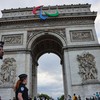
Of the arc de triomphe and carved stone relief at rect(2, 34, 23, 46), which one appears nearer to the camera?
the arc de triomphe

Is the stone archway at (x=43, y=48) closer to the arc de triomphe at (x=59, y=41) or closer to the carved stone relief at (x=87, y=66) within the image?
the arc de triomphe at (x=59, y=41)

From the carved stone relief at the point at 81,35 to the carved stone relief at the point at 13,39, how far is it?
668cm

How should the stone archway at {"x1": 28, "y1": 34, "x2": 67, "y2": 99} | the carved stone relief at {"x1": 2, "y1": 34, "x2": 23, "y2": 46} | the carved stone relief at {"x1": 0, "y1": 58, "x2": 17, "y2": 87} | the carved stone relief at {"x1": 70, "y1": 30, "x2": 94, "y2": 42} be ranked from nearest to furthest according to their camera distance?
the carved stone relief at {"x1": 0, "y1": 58, "x2": 17, "y2": 87}, the carved stone relief at {"x1": 70, "y1": 30, "x2": 94, "y2": 42}, the carved stone relief at {"x1": 2, "y1": 34, "x2": 23, "y2": 46}, the stone archway at {"x1": 28, "y1": 34, "x2": 67, "y2": 99}

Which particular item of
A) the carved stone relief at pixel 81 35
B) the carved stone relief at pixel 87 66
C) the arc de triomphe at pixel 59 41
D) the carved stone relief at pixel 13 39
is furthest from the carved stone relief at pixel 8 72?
the carved stone relief at pixel 81 35

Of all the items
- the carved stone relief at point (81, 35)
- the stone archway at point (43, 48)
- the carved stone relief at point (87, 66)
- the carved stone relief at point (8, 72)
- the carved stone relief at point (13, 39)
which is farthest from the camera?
the stone archway at point (43, 48)

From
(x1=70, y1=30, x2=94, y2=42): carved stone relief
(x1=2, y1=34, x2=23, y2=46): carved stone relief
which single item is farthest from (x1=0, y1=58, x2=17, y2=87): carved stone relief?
(x1=70, y1=30, x2=94, y2=42): carved stone relief

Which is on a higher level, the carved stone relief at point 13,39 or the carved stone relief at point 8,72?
the carved stone relief at point 13,39

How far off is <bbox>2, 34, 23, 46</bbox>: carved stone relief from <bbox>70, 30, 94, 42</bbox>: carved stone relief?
6679 mm

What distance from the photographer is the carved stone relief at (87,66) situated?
17859 mm

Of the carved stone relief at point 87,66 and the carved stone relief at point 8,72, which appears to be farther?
the carved stone relief at point 8,72

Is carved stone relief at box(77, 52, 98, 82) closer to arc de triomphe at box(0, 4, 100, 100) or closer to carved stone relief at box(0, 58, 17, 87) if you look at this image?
arc de triomphe at box(0, 4, 100, 100)

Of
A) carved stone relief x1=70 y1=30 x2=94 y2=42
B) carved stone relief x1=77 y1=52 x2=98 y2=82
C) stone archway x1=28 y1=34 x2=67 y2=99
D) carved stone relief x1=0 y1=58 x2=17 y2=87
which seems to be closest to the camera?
carved stone relief x1=77 y1=52 x2=98 y2=82

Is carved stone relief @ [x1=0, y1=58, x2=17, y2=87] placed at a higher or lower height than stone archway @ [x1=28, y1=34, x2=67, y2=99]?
lower

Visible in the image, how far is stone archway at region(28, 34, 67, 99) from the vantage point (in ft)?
70.6
